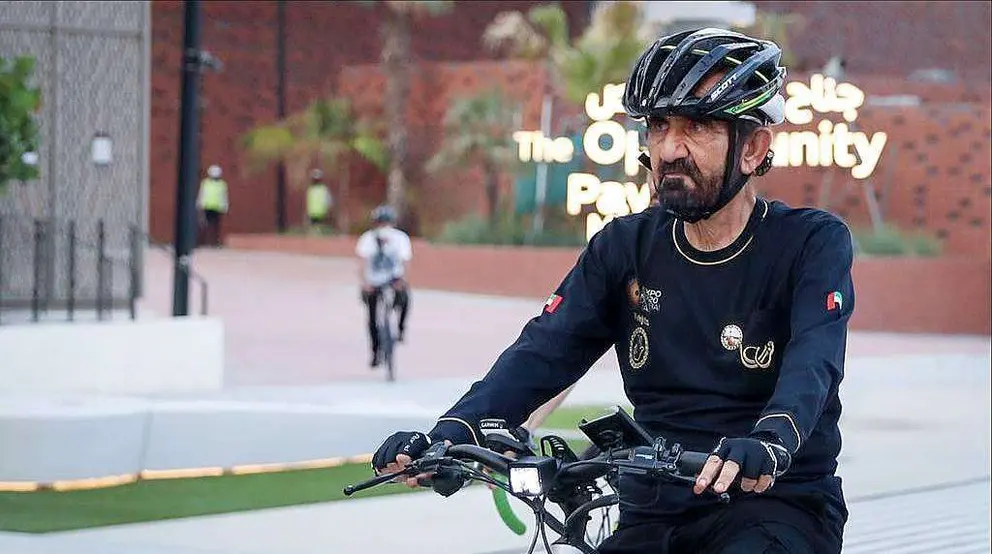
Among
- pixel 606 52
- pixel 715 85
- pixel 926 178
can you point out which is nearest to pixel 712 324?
pixel 715 85

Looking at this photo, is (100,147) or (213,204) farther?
(213,204)

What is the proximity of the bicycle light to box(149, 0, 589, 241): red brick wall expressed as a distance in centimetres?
3812

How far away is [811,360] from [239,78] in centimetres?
3936

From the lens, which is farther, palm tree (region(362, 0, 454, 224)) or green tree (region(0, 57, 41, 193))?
palm tree (region(362, 0, 454, 224))

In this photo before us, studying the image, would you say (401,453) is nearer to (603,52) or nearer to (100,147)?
(100,147)

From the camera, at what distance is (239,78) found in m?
42.2

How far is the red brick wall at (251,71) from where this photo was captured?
41312mm

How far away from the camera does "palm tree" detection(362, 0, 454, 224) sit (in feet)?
123

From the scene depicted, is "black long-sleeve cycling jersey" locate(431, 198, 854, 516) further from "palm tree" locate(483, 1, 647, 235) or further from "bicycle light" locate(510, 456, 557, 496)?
"palm tree" locate(483, 1, 647, 235)

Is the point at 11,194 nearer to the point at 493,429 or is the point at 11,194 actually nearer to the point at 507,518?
the point at 507,518

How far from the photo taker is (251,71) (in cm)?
4238

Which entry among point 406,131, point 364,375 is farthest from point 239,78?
point 364,375

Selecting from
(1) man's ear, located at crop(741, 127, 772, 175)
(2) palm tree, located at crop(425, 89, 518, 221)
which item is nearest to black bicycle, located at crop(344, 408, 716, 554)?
(1) man's ear, located at crop(741, 127, 772, 175)

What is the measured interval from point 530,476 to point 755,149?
0.85 metres
